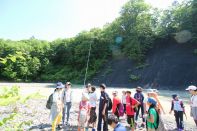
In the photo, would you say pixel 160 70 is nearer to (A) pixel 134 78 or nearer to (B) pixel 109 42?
(A) pixel 134 78

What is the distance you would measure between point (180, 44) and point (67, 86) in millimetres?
36555

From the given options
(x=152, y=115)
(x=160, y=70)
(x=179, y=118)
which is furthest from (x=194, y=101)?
(x=160, y=70)

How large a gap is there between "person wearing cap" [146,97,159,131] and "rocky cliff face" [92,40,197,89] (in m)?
31.9

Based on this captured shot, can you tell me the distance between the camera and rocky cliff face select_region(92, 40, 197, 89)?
39.8 m

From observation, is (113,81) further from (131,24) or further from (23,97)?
(23,97)

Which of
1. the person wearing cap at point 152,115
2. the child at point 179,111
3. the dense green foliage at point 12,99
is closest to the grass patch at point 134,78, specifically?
the child at point 179,111

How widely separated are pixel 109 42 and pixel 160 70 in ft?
47.8

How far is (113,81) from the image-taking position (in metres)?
46.6

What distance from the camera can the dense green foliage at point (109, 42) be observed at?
1790 inches

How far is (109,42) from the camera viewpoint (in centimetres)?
5441

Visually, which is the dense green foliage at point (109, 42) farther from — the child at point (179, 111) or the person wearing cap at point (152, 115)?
the person wearing cap at point (152, 115)

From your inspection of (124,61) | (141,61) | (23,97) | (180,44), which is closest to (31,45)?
(124,61)

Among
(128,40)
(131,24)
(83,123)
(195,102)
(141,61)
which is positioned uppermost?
(131,24)

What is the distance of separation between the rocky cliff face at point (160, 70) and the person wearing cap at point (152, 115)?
3190 centimetres
